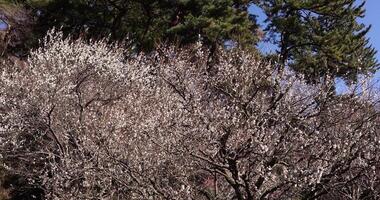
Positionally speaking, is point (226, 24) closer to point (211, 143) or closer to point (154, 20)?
point (154, 20)

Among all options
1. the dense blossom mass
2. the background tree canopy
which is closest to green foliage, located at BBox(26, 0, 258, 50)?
the background tree canopy

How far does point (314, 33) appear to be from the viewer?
19.5 meters

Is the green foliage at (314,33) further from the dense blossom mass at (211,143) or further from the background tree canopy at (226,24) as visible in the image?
the dense blossom mass at (211,143)

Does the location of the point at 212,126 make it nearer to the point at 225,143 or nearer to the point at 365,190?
the point at 225,143

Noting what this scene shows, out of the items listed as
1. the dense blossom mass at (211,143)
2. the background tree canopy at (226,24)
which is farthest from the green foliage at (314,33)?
the dense blossom mass at (211,143)

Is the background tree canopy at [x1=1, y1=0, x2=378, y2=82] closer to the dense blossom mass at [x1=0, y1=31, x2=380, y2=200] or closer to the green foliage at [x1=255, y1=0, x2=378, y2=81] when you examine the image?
the green foliage at [x1=255, y1=0, x2=378, y2=81]

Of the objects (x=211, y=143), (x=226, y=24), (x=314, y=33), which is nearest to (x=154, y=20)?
(x=226, y=24)

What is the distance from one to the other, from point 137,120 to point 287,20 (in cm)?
1102

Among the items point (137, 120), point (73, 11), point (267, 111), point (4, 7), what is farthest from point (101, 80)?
point (4, 7)

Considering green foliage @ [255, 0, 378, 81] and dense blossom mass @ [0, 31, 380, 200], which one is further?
green foliage @ [255, 0, 378, 81]

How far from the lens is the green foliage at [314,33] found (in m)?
19.1

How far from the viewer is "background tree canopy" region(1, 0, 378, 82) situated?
16672 mm

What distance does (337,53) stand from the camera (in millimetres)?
19203

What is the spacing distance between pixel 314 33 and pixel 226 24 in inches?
182
